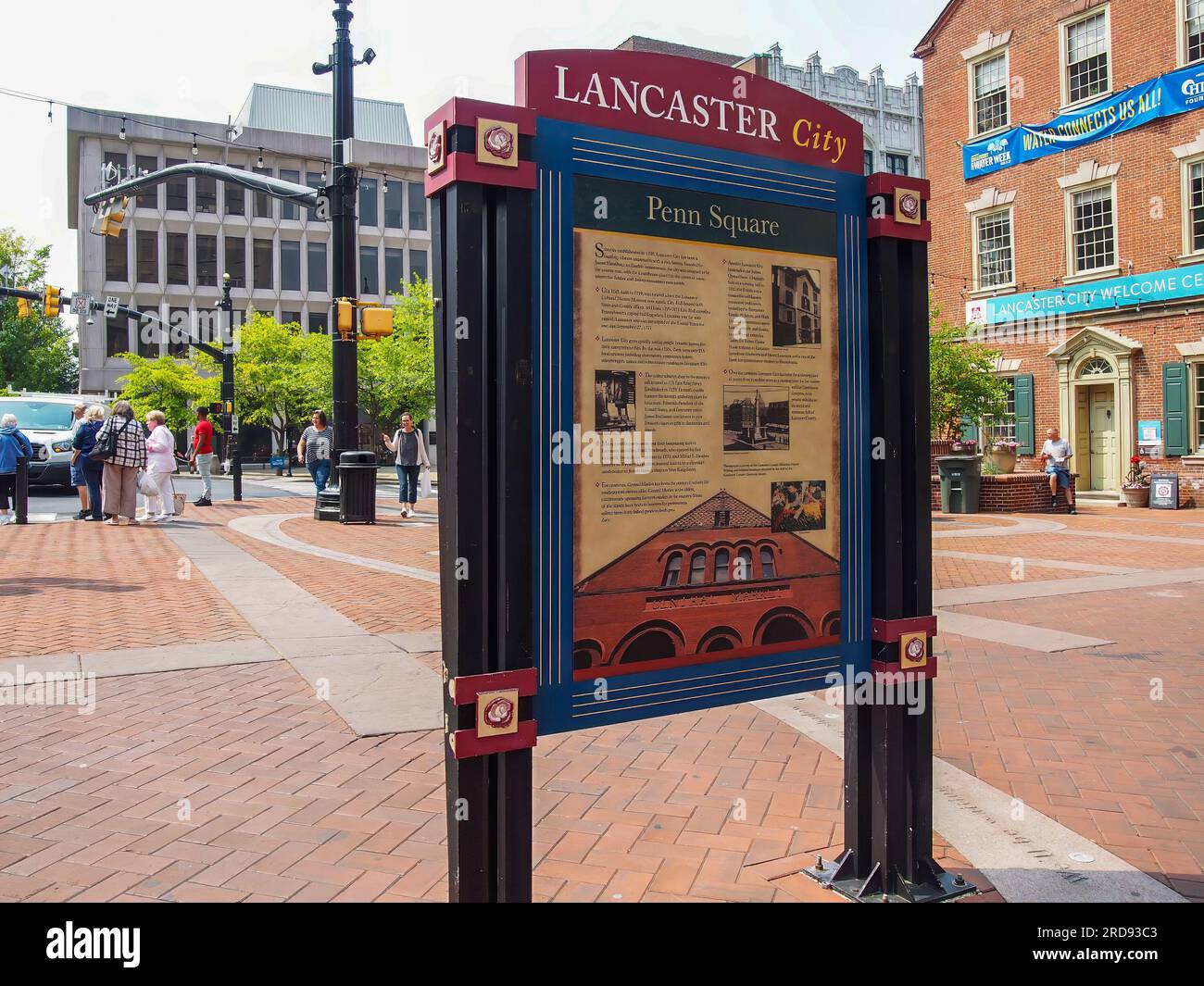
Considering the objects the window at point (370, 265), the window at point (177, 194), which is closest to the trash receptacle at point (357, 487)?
the window at point (370, 265)

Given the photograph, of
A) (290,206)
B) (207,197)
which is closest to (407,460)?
(207,197)

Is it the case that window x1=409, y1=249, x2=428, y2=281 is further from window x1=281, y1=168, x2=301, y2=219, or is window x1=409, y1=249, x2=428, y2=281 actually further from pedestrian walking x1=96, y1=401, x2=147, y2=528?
pedestrian walking x1=96, y1=401, x2=147, y2=528

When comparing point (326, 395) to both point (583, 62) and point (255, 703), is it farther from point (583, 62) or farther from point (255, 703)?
point (583, 62)

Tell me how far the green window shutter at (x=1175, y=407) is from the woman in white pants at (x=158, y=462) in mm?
20539

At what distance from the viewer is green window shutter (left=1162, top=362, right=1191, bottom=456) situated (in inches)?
892

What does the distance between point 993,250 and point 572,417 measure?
91.1 feet

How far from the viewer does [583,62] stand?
2.87 metres

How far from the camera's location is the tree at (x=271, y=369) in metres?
42.2

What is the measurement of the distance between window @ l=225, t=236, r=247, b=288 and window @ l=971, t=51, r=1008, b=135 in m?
41.8

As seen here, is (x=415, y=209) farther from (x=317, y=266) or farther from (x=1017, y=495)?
(x=1017, y=495)

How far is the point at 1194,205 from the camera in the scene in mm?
22828

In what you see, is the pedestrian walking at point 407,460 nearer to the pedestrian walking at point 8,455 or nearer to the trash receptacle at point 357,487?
the trash receptacle at point 357,487

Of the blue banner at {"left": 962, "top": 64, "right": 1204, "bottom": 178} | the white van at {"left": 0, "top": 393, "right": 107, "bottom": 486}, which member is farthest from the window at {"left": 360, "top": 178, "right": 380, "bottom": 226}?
the blue banner at {"left": 962, "top": 64, "right": 1204, "bottom": 178}
